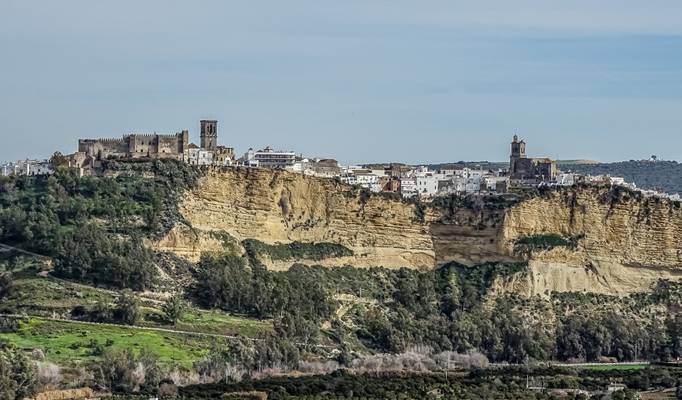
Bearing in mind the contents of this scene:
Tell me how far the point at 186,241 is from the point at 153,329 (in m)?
10.3

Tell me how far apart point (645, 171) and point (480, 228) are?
84.6 meters

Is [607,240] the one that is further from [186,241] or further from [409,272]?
[186,241]

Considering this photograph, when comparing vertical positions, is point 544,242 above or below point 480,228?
below

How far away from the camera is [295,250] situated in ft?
297

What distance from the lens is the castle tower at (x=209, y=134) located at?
10200 cm

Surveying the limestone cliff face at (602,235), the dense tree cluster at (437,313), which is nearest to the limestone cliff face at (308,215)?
the dense tree cluster at (437,313)

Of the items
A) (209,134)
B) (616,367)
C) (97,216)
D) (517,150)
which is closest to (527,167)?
(517,150)

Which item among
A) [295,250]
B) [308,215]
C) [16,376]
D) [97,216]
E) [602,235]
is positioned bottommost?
[16,376]

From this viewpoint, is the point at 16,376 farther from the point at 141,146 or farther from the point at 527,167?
the point at 527,167

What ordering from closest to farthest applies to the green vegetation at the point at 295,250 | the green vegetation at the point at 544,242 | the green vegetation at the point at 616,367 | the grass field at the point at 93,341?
the grass field at the point at 93,341, the green vegetation at the point at 616,367, the green vegetation at the point at 295,250, the green vegetation at the point at 544,242

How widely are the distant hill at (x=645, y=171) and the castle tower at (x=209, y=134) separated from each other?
67.5m

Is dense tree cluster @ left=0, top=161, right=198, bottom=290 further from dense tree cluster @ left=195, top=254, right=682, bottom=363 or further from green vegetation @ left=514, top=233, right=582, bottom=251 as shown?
green vegetation @ left=514, top=233, right=582, bottom=251

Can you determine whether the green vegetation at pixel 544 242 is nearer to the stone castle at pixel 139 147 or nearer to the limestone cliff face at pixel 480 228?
the limestone cliff face at pixel 480 228

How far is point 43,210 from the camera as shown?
278 ft
